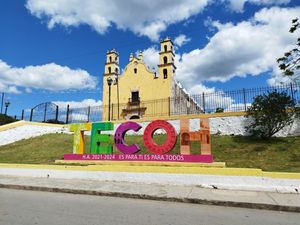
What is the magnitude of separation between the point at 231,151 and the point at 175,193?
5239 mm

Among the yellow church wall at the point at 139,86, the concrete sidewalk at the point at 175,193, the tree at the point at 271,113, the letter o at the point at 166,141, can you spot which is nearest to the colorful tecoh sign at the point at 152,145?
the letter o at the point at 166,141

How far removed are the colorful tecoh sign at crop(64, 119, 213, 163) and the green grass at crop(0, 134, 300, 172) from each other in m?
1.32

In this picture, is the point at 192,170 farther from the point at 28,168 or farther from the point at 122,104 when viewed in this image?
the point at 122,104

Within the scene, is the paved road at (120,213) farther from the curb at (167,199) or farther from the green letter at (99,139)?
the green letter at (99,139)

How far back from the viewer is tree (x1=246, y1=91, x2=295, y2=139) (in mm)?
12547

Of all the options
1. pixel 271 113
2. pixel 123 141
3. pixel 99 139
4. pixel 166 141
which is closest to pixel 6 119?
pixel 99 139

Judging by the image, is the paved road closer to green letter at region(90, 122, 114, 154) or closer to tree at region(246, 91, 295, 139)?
green letter at region(90, 122, 114, 154)

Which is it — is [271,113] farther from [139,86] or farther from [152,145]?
[139,86]

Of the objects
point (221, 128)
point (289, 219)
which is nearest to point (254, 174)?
point (289, 219)

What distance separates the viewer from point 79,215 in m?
5.65

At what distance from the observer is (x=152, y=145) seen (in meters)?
11.4

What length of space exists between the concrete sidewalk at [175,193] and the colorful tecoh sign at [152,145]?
1652 mm

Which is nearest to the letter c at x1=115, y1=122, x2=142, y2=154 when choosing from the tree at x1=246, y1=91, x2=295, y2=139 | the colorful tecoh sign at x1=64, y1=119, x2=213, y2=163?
the colorful tecoh sign at x1=64, y1=119, x2=213, y2=163

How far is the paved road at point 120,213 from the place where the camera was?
5.27m
